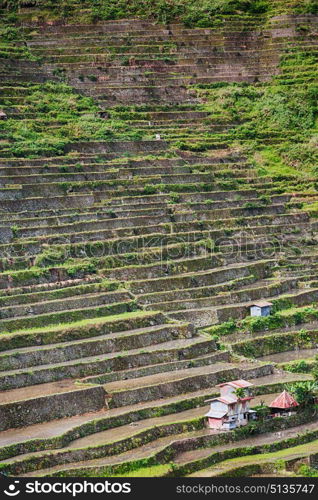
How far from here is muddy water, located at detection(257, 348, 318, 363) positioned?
1262 inches

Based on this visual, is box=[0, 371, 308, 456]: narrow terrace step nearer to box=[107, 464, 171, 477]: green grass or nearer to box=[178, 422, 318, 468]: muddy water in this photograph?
box=[178, 422, 318, 468]: muddy water

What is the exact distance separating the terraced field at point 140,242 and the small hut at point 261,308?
0.85ft

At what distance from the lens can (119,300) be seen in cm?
3191

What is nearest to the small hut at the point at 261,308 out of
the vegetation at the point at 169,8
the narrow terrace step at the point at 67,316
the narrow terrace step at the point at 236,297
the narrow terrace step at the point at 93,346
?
the narrow terrace step at the point at 236,297

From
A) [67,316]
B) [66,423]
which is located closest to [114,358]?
[67,316]

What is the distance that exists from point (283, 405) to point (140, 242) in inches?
319

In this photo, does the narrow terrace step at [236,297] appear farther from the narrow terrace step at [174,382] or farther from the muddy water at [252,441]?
the muddy water at [252,441]

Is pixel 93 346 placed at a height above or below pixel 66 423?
above

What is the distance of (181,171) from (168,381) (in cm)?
1173

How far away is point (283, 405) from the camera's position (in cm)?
2811

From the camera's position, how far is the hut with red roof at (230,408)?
27.2 meters

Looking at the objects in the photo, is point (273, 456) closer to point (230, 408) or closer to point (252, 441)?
point (252, 441)

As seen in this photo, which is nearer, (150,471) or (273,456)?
(150,471)

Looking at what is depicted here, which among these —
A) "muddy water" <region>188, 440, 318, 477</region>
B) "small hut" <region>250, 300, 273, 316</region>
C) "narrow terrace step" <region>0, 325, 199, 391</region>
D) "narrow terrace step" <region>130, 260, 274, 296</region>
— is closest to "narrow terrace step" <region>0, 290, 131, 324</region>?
"narrow terrace step" <region>130, 260, 274, 296</region>
